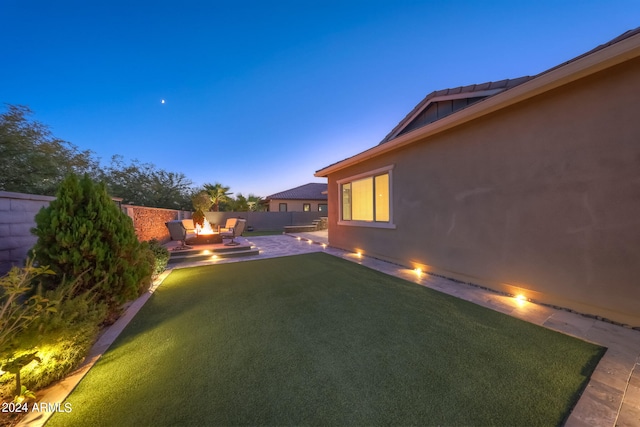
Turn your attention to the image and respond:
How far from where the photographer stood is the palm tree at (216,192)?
65.6 ft

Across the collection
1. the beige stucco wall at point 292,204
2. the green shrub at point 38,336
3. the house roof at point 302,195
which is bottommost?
the green shrub at point 38,336

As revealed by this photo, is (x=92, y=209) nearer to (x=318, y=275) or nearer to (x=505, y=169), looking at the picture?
(x=318, y=275)

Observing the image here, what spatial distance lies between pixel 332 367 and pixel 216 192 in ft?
68.2

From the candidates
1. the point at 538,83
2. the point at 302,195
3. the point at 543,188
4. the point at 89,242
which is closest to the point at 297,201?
the point at 302,195

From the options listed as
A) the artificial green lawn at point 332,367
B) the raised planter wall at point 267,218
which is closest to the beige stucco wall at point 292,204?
the raised planter wall at point 267,218

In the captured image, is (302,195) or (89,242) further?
(302,195)

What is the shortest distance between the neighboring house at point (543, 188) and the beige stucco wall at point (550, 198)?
1 centimetres

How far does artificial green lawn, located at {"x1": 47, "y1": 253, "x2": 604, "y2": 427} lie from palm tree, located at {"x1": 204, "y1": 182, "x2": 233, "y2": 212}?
17772 millimetres

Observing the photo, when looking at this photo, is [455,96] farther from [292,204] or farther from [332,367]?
[292,204]

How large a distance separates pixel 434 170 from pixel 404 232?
70.0 inches

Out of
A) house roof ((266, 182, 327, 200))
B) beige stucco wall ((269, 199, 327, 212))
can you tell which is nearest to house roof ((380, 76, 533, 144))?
house roof ((266, 182, 327, 200))

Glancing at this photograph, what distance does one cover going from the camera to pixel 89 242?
2756mm

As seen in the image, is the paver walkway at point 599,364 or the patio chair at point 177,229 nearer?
the paver walkway at point 599,364

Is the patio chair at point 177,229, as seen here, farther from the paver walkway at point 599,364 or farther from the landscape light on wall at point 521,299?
the landscape light on wall at point 521,299
